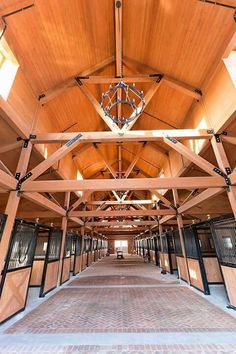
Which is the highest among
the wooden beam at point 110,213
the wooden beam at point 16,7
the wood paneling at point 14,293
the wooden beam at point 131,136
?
the wooden beam at point 16,7

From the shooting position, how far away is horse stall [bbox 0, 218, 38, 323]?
4.62 metres

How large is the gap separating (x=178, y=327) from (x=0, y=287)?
414cm

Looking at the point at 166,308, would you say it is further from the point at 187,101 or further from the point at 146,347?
the point at 187,101

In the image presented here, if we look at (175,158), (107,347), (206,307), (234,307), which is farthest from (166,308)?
(175,158)

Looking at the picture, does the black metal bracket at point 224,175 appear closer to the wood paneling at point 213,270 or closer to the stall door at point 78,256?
the wood paneling at point 213,270

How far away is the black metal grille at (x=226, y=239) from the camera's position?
514 cm

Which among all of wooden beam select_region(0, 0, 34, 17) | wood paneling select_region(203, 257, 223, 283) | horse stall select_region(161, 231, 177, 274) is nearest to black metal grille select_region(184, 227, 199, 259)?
wood paneling select_region(203, 257, 223, 283)

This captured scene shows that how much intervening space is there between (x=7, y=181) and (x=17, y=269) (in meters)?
2.46

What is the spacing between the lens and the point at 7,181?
475cm

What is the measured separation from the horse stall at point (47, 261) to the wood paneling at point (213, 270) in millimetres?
6201

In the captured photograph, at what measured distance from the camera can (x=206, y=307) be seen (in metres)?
5.29

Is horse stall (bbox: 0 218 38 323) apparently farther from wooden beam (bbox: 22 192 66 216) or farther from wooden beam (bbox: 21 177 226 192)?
wooden beam (bbox: 21 177 226 192)

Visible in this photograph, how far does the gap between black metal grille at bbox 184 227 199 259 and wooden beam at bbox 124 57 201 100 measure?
5349 mm

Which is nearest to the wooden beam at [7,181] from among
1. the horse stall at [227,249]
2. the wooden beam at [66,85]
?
the wooden beam at [66,85]
